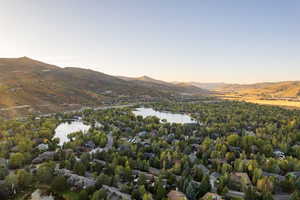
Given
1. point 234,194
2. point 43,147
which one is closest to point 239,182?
point 234,194

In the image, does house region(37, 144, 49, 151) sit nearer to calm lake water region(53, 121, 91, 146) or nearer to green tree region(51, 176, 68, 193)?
calm lake water region(53, 121, 91, 146)

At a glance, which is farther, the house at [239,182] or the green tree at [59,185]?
the house at [239,182]

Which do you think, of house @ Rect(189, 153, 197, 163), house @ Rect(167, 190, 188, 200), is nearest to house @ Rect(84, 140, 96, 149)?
house @ Rect(189, 153, 197, 163)

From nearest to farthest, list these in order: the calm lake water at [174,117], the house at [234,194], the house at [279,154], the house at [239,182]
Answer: the house at [234,194] < the house at [239,182] < the house at [279,154] < the calm lake water at [174,117]

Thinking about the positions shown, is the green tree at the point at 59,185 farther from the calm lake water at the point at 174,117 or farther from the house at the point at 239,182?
the calm lake water at the point at 174,117

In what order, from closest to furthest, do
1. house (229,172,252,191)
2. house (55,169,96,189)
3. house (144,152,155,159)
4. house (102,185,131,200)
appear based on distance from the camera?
house (102,185,131,200) < house (55,169,96,189) < house (229,172,252,191) < house (144,152,155,159)

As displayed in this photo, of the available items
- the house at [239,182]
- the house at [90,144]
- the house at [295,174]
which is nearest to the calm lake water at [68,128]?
the house at [90,144]

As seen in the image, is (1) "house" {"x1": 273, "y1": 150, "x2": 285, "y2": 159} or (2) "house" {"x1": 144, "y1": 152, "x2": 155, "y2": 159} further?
(1) "house" {"x1": 273, "y1": 150, "x2": 285, "y2": 159}

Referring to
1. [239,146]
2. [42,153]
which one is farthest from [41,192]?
[239,146]
